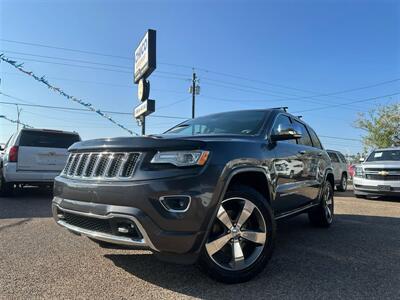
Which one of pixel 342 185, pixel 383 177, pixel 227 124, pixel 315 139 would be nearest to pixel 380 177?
pixel 383 177

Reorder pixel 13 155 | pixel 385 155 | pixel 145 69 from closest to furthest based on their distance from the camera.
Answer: pixel 13 155 < pixel 385 155 < pixel 145 69

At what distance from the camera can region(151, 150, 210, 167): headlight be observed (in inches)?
120

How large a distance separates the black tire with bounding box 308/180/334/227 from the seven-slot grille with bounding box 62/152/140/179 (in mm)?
3664

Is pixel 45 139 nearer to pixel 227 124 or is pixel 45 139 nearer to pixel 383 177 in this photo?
pixel 227 124

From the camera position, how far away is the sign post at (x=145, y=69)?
1352 centimetres

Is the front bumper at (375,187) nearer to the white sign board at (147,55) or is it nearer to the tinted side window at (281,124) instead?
the tinted side window at (281,124)

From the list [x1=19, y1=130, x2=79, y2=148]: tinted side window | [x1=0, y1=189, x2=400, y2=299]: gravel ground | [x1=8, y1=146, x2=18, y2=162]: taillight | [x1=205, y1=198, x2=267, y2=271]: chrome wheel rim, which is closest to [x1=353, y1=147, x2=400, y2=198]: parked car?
[x1=0, y1=189, x2=400, y2=299]: gravel ground

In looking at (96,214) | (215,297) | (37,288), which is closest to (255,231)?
(215,297)

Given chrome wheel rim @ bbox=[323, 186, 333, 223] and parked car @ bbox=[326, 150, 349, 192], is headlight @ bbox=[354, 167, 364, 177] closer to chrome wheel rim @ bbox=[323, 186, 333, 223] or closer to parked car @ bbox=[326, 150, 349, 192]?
parked car @ bbox=[326, 150, 349, 192]

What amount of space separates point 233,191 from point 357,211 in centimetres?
595

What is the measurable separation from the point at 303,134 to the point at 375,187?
20.2ft

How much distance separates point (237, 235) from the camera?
339 centimetres

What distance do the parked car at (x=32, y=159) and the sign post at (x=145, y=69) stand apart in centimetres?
463

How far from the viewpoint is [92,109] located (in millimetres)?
20844
